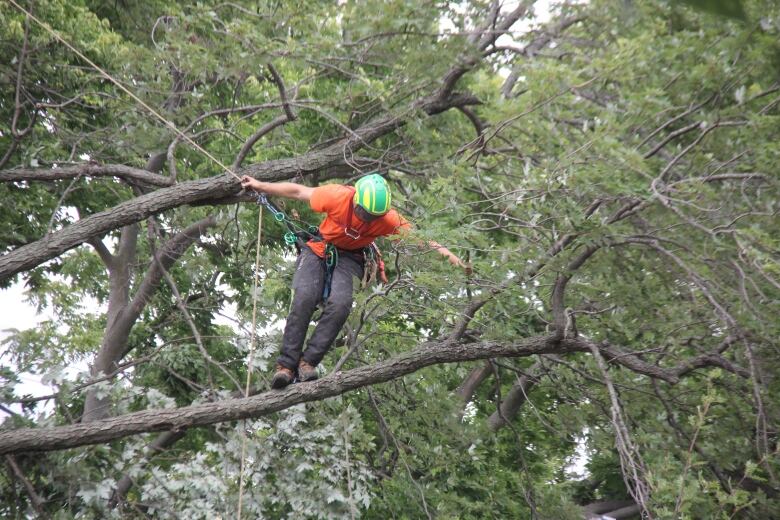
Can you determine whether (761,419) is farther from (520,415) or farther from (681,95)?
(520,415)

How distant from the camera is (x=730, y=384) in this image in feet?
18.4

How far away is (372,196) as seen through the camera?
4.89 meters

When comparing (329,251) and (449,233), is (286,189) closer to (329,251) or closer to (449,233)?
(329,251)

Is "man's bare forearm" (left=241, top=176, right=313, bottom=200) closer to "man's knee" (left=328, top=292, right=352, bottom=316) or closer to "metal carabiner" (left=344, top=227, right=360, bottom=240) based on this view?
"metal carabiner" (left=344, top=227, right=360, bottom=240)

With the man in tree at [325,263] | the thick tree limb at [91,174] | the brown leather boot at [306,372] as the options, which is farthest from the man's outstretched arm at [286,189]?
the thick tree limb at [91,174]

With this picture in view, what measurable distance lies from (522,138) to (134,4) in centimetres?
593

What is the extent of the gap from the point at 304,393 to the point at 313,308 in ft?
1.84

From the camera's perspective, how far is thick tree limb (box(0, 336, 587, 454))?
4.98 meters

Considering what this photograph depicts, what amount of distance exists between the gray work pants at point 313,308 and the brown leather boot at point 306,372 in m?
0.03

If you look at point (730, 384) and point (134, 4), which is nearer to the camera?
point (730, 384)

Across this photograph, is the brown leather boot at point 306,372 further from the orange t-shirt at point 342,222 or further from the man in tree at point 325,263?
the orange t-shirt at point 342,222

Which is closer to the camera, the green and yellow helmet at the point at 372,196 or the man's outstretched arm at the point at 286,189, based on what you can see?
the green and yellow helmet at the point at 372,196

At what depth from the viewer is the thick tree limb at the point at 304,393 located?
16.4 feet

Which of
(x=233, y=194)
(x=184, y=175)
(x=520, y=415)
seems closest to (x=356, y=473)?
(x=233, y=194)
